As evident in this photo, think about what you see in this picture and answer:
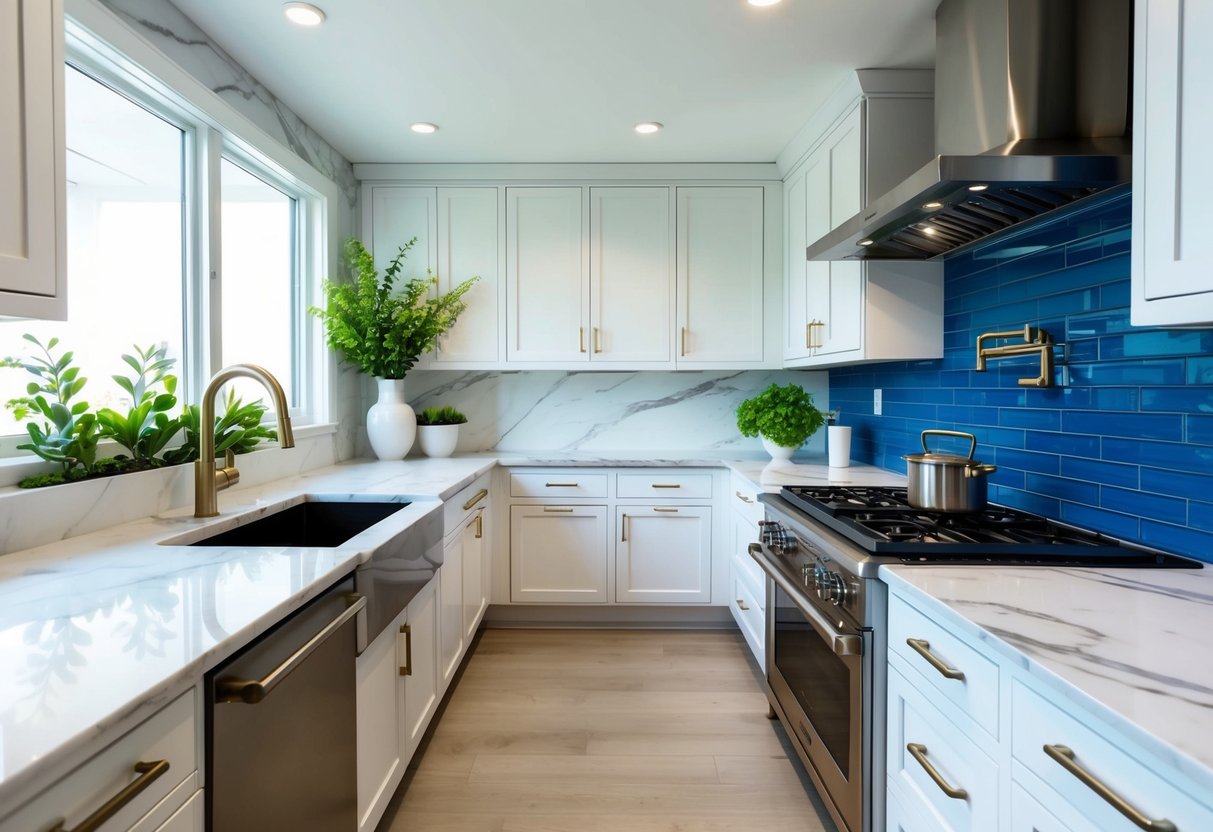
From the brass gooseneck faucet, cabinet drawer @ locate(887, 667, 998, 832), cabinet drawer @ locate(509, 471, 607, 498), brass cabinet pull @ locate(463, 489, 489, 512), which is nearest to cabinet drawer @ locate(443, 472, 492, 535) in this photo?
brass cabinet pull @ locate(463, 489, 489, 512)

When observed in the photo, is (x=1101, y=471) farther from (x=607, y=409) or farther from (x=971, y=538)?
(x=607, y=409)

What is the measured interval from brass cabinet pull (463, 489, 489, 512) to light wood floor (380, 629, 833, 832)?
2.37 ft

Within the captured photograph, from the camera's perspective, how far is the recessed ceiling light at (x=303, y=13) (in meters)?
1.99

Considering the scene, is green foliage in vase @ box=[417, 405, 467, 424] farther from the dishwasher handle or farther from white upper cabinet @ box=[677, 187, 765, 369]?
the dishwasher handle

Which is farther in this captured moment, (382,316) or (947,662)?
(382,316)

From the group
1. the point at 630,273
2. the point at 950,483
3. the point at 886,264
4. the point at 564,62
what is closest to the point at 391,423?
the point at 630,273

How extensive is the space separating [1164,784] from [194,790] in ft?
3.90

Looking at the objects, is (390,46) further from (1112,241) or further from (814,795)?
(814,795)

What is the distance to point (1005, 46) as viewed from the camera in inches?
63.5

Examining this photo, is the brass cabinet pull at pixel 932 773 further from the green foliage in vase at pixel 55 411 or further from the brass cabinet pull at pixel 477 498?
the green foliage in vase at pixel 55 411

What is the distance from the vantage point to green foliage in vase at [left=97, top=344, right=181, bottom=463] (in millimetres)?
1784

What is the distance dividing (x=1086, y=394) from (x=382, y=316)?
2.69 m

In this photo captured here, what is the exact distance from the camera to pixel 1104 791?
798 mm

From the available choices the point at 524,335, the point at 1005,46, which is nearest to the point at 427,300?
the point at 524,335
